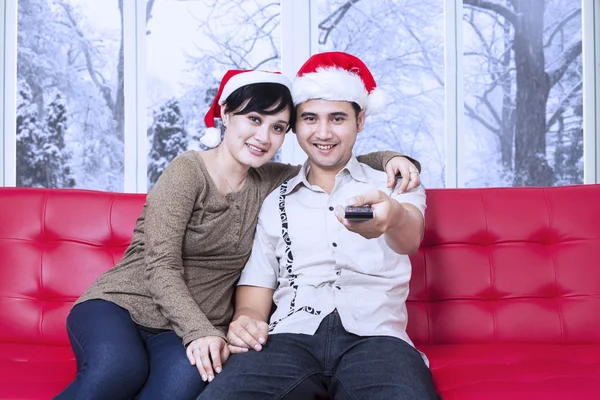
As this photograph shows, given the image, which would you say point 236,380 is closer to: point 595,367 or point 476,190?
point 595,367

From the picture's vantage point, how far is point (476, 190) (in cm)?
206

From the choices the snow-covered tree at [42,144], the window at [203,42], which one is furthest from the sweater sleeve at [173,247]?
the snow-covered tree at [42,144]

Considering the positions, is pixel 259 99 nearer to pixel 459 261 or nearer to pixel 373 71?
pixel 459 261

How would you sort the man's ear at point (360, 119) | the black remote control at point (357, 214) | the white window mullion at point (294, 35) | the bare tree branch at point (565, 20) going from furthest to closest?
the bare tree branch at point (565, 20)
the white window mullion at point (294, 35)
the man's ear at point (360, 119)
the black remote control at point (357, 214)

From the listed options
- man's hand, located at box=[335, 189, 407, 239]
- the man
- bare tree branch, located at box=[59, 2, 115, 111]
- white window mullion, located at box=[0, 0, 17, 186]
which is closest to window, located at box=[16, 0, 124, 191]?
bare tree branch, located at box=[59, 2, 115, 111]

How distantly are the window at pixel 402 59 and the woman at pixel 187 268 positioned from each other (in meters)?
2.34

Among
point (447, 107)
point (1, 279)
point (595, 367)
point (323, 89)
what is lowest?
point (595, 367)

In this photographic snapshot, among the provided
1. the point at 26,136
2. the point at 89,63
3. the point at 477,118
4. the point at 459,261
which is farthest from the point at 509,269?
the point at 26,136

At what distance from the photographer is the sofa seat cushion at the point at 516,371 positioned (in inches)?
56.4

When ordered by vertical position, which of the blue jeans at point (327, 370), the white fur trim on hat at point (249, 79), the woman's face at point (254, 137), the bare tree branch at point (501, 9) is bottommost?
the blue jeans at point (327, 370)

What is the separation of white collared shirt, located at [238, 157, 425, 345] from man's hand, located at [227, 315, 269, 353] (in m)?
0.06

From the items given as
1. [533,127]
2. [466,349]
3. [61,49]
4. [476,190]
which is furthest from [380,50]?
[466,349]

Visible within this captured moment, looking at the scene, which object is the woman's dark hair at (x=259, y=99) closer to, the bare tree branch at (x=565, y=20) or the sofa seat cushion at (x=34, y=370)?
the sofa seat cushion at (x=34, y=370)

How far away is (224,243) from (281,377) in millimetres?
427
